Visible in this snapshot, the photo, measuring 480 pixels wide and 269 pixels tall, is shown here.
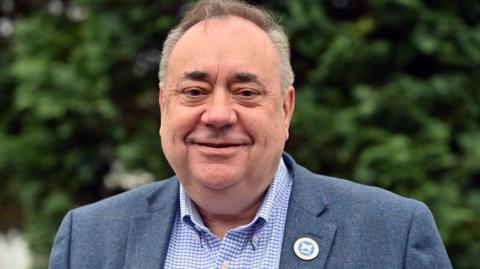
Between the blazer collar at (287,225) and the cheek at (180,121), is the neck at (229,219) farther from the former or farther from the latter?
the cheek at (180,121)

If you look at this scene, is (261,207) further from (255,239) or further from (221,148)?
(221,148)

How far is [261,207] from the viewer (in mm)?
2662

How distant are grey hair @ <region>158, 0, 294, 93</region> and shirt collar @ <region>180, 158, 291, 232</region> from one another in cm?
30

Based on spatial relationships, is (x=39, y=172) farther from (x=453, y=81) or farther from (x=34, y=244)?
(x=453, y=81)

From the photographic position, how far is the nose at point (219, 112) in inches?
97.4

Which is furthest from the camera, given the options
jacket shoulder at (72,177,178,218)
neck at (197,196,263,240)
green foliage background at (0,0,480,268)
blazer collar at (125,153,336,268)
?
green foliage background at (0,0,480,268)

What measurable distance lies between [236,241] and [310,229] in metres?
0.24

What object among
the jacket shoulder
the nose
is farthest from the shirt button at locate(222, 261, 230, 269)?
the nose

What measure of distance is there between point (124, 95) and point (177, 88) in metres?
2.17

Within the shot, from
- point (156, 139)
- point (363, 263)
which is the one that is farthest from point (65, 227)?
point (156, 139)

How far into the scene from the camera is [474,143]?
13.5ft

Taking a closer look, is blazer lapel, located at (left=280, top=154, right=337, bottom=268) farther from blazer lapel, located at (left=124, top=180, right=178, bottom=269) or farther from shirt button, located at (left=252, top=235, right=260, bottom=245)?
blazer lapel, located at (left=124, top=180, right=178, bottom=269)

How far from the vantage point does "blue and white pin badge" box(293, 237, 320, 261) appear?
2.55 m

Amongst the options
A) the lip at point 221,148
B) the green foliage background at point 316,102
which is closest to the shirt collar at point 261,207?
the lip at point 221,148
